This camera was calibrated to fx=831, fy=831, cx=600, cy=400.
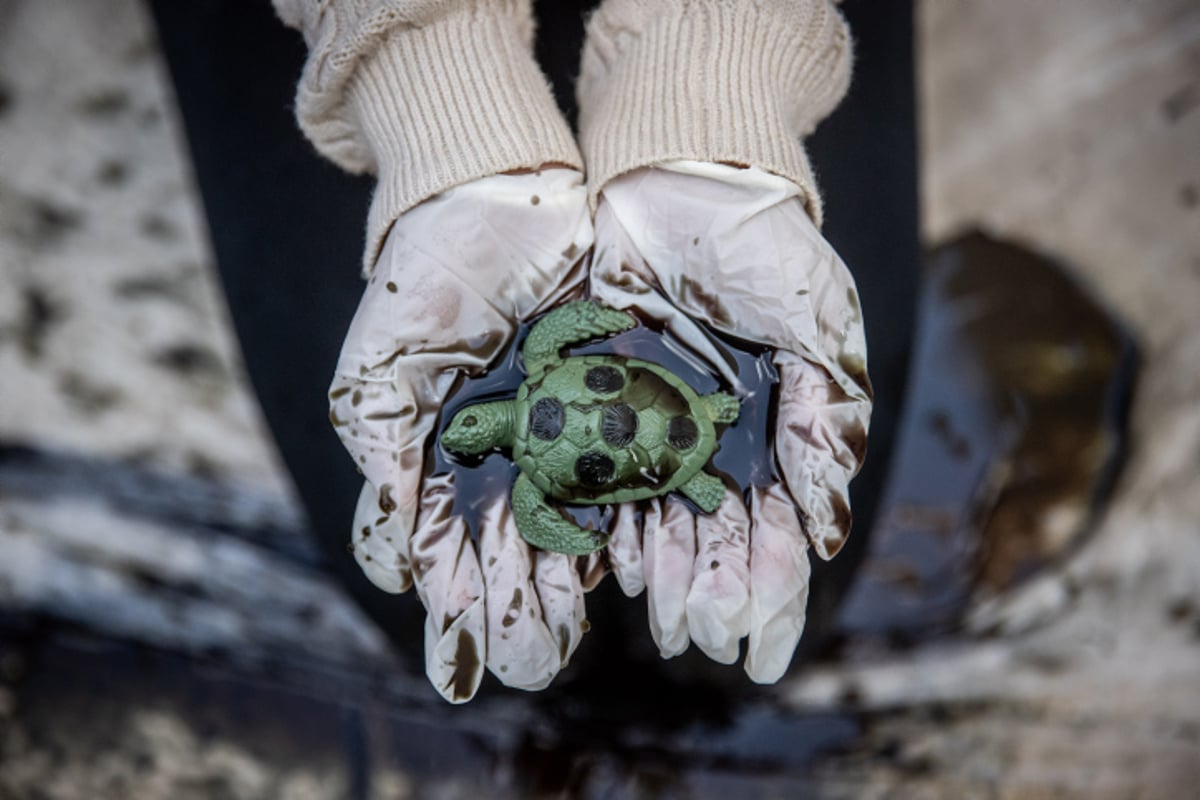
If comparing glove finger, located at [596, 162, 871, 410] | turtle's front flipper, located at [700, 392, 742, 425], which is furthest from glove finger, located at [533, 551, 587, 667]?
glove finger, located at [596, 162, 871, 410]

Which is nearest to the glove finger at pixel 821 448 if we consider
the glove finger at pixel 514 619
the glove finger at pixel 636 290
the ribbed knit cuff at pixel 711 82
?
the glove finger at pixel 636 290

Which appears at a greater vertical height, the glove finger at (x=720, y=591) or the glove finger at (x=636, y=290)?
the glove finger at (x=636, y=290)

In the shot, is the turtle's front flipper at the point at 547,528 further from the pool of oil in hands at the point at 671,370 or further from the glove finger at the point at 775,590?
the glove finger at the point at 775,590

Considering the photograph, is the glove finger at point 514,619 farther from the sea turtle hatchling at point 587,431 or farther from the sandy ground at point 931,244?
the sandy ground at point 931,244

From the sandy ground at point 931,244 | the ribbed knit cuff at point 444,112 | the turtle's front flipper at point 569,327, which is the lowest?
the sandy ground at point 931,244

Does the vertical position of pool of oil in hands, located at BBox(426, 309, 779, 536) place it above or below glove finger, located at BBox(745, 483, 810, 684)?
above

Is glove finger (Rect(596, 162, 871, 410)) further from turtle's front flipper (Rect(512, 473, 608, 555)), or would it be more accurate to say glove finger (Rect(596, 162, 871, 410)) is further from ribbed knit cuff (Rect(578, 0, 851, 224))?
turtle's front flipper (Rect(512, 473, 608, 555))

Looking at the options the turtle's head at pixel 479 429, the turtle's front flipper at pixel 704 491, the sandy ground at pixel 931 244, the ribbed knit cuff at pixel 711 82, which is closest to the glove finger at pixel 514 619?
the turtle's head at pixel 479 429

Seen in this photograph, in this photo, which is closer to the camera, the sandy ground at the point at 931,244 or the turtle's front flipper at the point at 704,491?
the turtle's front flipper at the point at 704,491
